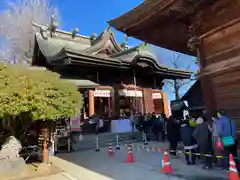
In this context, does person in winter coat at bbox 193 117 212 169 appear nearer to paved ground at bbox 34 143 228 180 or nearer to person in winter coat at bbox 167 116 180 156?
paved ground at bbox 34 143 228 180

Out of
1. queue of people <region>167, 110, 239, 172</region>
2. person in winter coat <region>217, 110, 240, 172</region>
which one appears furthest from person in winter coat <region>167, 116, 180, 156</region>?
person in winter coat <region>217, 110, 240, 172</region>

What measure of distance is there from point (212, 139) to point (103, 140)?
8.69 metres

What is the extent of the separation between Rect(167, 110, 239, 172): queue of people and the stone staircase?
19.4 feet

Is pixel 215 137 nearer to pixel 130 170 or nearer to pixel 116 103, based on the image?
pixel 130 170

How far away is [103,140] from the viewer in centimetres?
1452

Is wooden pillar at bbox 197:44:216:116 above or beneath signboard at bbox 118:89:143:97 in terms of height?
beneath

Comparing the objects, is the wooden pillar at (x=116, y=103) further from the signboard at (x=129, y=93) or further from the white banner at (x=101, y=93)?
the white banner at (x=101, y=93)

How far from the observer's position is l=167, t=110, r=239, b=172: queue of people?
5762 millimetres

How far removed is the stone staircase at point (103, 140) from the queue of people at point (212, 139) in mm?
5907

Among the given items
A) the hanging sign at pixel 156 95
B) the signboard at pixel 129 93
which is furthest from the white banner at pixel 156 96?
the signboard at pixel 129 93

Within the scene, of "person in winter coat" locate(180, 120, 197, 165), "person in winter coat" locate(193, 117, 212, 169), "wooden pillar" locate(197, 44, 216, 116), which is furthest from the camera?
"person in winter coat" locate(180, 120, 197, 165)

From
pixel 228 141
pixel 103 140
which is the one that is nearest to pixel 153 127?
pixel 103 140

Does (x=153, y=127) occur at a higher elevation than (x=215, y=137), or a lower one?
higher

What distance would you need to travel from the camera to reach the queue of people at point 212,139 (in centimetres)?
576
